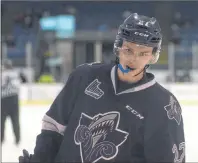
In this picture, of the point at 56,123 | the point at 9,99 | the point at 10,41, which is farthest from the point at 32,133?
the point at 10,41

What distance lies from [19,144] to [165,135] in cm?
344

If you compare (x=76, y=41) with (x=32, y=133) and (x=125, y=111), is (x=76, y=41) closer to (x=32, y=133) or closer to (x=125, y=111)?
(x=32, y=133)

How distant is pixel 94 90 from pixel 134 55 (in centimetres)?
12

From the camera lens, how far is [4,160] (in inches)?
140

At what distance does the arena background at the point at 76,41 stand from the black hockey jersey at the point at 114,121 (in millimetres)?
5423

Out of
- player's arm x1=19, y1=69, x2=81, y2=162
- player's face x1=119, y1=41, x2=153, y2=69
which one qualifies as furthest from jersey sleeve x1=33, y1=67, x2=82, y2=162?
player's face x1=119, y1=41, x2=153, y2=69

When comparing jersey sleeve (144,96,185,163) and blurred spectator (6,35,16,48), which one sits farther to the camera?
blurred spectator (6,35,16,48)

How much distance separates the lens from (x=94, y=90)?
42.4 inches

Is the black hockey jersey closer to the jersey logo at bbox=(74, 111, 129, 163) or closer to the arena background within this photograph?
the jersey logo at bbox=(74, 111, 129, 163)

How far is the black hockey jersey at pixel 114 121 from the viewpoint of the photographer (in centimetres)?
102

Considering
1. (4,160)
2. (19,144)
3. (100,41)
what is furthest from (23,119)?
(100,41)

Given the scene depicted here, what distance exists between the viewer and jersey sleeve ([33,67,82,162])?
111 centimetres

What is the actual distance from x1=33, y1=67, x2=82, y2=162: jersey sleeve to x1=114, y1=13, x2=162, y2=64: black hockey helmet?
0.14 m

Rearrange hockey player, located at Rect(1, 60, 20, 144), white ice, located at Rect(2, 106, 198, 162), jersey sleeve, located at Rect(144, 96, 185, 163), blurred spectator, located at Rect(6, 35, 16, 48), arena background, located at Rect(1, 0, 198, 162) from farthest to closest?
blurred spectator, located at Rect(6, 35, 16, 48), arena background, located at Rect(1, 0, 198, 162), hockey player, located at Rect(1, 60, 20, 144), white ice, located at Rect(2, 106, 198, 162), jersey sleeve, located at Rect(144, 96, 185, 163)
